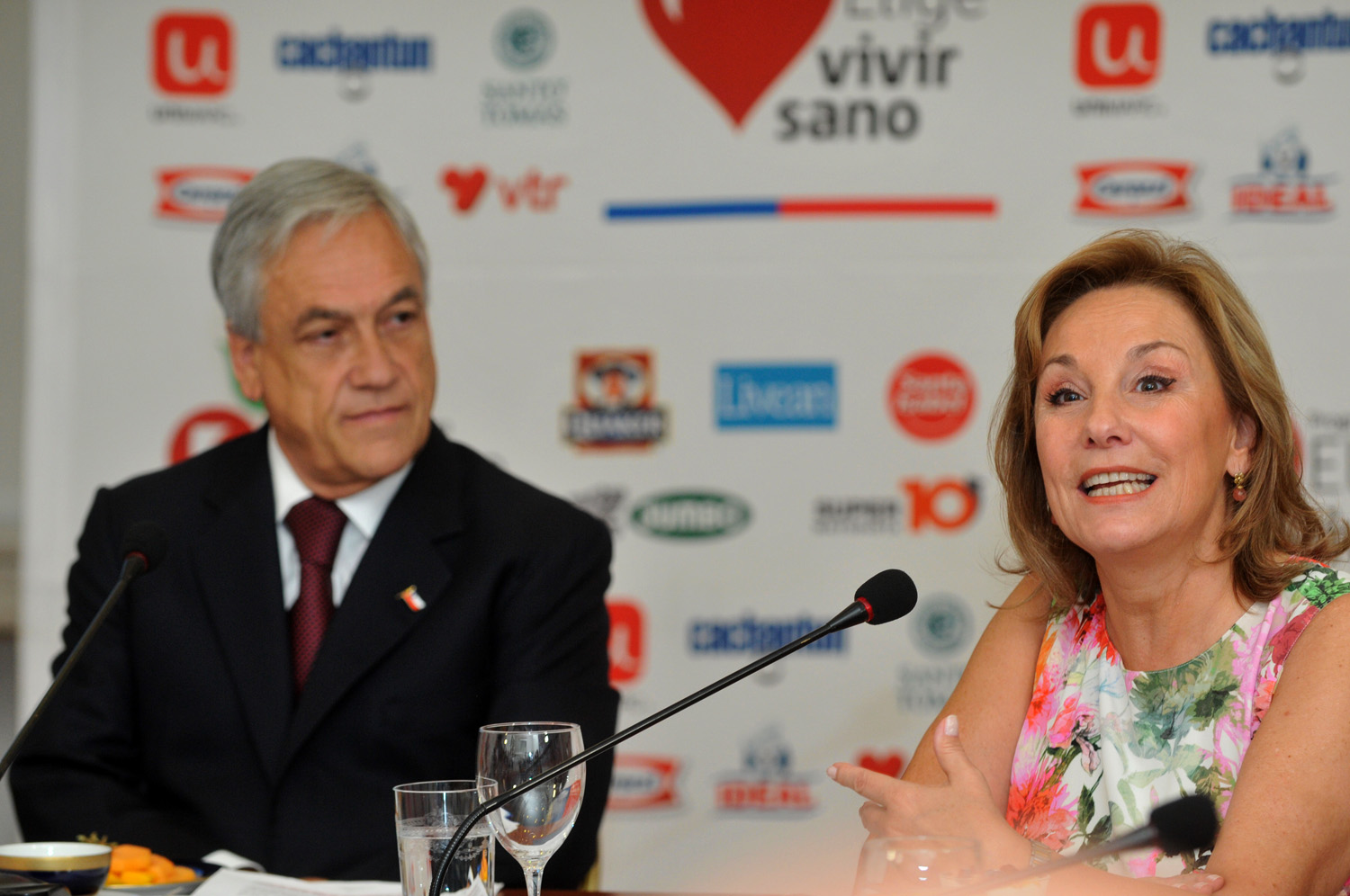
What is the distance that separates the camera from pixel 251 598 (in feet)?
7.16

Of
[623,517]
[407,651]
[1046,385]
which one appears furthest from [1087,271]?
[623,517]

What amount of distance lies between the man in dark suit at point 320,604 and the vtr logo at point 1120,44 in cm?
183

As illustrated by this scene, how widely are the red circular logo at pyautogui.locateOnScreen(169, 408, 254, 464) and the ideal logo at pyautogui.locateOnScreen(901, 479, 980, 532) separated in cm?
172

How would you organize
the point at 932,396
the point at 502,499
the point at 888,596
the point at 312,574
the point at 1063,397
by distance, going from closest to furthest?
the point at 888,596, the point at 1063,397, the point at 312,574, the point at 502,499, the point at 932,396

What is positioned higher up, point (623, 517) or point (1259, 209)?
point (1259, 209)

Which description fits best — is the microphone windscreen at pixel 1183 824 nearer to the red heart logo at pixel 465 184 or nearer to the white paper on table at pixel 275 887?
the white paper on table at pixel 275 887

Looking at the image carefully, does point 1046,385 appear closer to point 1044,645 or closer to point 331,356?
point 1044,645

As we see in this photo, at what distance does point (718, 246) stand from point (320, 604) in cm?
156

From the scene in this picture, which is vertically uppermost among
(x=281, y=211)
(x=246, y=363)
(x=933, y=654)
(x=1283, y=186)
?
(x=1283, y=186)

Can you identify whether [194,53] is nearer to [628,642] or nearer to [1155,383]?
[628,642]

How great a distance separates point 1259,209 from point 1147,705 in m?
1.88

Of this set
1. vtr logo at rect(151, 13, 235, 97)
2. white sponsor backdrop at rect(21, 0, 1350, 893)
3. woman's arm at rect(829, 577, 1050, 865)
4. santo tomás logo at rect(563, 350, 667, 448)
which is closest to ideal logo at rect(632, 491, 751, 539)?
white sponsor backdrop at rect(21, 0, 1350, 893)

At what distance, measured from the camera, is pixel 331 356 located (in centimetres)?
228

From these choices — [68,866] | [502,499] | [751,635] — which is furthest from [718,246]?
[68,866]
